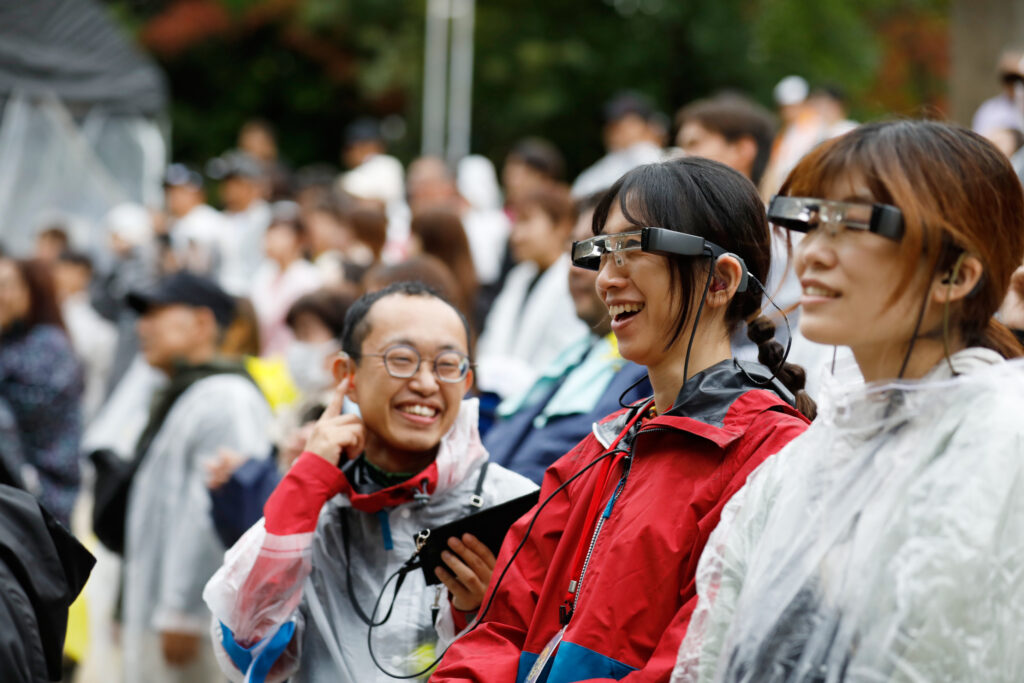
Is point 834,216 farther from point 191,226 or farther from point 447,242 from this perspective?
point 191,226

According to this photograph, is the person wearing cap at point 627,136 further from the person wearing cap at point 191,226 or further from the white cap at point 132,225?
the white cap at point 132,225

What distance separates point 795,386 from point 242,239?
886 centimetres

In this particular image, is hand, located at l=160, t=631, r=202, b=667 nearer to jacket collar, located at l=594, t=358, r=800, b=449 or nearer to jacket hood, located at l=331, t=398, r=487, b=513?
Answer: jacket hood, located at l=331, t=398, r=487, b=513

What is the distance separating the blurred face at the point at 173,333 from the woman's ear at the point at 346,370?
2432 mm

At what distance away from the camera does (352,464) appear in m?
→ 3.23

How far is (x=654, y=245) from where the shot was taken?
2410mm

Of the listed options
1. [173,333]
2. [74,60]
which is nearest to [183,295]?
[173,333]

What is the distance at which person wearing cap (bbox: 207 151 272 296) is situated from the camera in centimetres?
1086

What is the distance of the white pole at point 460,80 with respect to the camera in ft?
58.1

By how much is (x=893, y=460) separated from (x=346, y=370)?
1.80 metres

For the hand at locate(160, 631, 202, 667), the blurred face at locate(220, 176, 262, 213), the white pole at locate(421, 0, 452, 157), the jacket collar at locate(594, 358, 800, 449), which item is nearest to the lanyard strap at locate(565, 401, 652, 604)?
the jacket collar at locate(594, 358, 800, 449)

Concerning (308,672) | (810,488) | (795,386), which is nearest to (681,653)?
(810,488)

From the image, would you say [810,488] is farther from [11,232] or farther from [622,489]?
[11,232]

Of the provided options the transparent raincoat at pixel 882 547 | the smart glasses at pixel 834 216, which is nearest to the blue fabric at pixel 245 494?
the transparent raincoat at pixel 882 547
